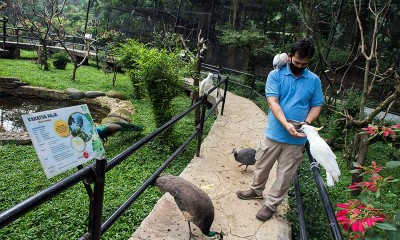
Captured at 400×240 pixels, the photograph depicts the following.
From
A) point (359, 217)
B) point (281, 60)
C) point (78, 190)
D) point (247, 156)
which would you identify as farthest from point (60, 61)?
point (359, 217)

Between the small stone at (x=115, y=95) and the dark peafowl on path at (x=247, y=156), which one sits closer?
the dark peafowl on path at (x=247, y=156)

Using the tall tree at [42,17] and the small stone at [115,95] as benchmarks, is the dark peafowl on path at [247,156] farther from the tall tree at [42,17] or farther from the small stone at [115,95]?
the tall tree at [42,17]

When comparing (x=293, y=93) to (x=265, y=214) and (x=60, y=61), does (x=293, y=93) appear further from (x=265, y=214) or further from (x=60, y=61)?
(x=60, y=61)

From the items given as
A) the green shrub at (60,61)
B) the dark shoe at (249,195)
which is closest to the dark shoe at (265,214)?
the dark shoe at (249,195)

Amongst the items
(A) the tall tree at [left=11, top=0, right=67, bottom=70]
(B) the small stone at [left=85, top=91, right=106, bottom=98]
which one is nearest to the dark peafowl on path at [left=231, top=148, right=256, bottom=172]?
(B) the small stone at [left=85, top=91, right=106, bottom=98]

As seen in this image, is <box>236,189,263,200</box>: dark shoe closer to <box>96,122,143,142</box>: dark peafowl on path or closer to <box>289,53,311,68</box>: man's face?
<box>289,53,311,68</box>: man's face

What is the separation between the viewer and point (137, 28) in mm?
16234

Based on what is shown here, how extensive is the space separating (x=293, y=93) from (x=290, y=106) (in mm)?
102

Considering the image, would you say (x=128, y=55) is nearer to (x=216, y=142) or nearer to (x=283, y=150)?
(x=216, y=142)

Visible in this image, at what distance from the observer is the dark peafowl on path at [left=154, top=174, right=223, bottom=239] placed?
7.26ft

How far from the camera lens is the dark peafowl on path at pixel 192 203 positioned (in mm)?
2213

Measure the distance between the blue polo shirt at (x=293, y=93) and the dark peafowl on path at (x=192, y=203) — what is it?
776 millimetres

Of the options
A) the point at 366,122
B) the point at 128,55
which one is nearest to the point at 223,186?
the point at 366,122

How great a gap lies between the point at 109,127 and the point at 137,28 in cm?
1211
